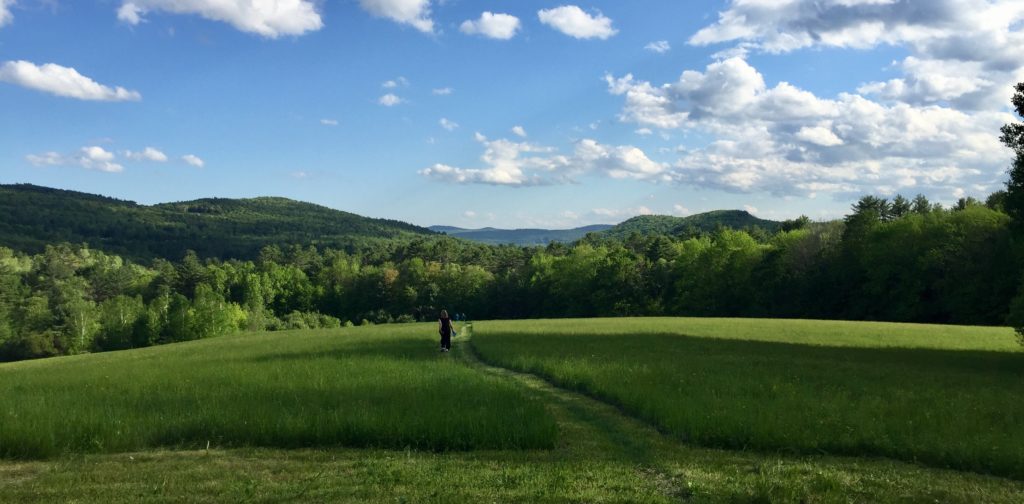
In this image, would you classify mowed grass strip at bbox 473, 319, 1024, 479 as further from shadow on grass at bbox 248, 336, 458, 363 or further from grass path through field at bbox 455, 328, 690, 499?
shadow on grass at bbox 248, 336, 458, 363

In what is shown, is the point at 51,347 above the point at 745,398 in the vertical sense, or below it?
below

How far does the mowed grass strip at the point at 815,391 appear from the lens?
11.6 metres

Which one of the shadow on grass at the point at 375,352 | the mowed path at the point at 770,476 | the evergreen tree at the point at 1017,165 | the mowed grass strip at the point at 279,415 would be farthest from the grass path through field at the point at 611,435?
the evergreen tree at the point at 1017,165

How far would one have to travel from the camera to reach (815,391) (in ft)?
54.5

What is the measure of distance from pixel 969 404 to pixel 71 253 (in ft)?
649

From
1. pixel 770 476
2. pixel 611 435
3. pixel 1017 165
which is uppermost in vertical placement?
pixel 1017 165

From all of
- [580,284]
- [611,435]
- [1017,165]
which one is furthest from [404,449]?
[580,284]

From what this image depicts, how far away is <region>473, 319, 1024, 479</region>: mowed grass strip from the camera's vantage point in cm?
1155

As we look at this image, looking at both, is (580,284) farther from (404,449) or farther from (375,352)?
(404,449)

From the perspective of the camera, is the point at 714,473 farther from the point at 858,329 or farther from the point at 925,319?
the point at 925,319

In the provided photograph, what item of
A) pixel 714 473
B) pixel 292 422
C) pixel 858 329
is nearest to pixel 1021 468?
pixel 714 473

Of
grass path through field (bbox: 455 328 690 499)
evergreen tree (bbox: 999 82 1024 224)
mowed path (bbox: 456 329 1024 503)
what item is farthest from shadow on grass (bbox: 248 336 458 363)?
evergreen tree (bbox: 999 82 1024 224)

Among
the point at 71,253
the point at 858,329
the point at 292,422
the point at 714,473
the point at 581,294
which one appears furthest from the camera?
the point at 71,253

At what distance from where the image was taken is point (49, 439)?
11.2m
